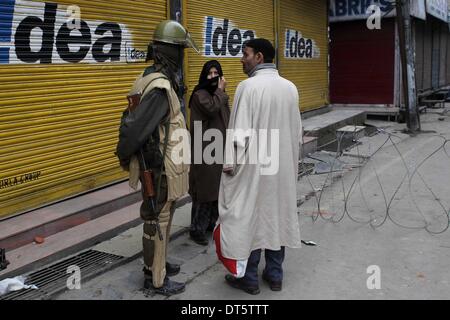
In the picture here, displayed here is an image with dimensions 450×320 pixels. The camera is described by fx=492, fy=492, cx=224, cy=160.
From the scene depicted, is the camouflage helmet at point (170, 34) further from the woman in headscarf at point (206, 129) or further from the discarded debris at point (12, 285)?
the discarded debris at point (12, 285)

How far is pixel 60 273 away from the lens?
13.7 feet

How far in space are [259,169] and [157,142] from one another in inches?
31.1

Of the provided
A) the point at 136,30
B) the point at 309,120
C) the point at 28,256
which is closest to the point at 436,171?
the point at 309,120

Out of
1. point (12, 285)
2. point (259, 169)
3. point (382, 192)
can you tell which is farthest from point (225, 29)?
point (12, 285)

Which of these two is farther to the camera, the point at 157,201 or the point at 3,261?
the point at 3,261

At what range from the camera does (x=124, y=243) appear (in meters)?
4.89

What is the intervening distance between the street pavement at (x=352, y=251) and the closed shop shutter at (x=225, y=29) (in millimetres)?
2624

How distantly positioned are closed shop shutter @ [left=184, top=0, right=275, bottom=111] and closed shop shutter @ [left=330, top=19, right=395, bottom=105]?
5.36 metres

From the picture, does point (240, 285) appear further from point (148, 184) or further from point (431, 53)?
point (431, 53)

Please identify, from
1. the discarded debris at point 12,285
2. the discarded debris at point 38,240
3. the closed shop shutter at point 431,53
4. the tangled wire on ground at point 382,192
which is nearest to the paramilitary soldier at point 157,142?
the discarded debris at point 12,285

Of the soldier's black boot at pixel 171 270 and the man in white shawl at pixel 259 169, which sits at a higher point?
the man in white shawl at pixel 259 169

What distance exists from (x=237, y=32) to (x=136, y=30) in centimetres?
327

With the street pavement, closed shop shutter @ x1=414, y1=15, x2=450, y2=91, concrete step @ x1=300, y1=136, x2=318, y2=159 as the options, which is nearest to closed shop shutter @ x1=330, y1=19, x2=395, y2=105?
closed shop shutter @ x1=414, y1=15, x2=450, y2=91

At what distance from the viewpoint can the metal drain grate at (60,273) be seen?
380cm
